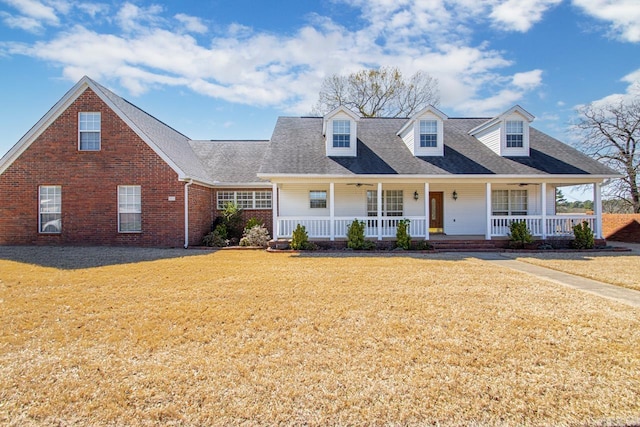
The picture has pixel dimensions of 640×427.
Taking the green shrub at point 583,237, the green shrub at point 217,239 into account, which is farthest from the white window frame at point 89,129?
the green shrub at point 583,237

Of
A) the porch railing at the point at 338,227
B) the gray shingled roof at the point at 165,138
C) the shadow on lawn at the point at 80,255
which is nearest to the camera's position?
the shadow on lawn at the point at 80,255

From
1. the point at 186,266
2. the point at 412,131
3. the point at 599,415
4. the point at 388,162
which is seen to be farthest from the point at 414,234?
the point at 599,415

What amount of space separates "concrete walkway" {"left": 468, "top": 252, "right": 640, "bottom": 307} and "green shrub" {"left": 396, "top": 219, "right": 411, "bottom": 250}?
2.88 metres

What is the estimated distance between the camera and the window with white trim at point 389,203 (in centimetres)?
1596

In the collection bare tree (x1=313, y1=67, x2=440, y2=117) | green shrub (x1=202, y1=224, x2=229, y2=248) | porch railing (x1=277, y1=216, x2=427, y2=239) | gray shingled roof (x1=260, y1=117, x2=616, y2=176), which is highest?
bare tree (x1=313, y1=67, x2=440, y2=117)

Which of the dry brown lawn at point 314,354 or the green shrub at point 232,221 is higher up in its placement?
the green shrub at point 232,221

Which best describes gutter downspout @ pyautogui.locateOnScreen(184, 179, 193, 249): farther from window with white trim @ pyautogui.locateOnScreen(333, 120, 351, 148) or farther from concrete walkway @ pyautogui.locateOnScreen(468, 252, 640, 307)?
concrete walkway @ pyautogui.locateOnScreen(468, 252, 640, 307)

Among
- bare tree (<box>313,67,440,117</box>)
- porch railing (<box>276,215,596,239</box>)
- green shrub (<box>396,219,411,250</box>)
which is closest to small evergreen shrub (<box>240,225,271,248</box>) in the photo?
porch railing (<box>276,215,596,239</box>)

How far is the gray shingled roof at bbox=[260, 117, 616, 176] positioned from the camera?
45.0 feet

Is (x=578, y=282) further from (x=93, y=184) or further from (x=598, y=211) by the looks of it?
(x=93, y=184)

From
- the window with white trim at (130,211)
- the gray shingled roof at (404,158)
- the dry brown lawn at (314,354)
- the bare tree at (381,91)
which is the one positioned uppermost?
the bare tree at (381,91)


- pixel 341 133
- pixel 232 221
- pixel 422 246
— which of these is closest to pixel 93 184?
pixel 232 221

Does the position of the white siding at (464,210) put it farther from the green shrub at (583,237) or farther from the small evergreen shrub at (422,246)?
the green shrub at (583,237)

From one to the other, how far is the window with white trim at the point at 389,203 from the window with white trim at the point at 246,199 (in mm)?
5351
